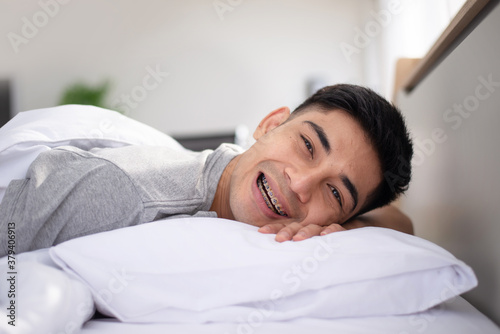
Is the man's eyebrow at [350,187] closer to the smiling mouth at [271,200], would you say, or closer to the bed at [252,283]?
the smiling mouth at [271,200]

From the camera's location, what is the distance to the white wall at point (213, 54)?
4.07 m

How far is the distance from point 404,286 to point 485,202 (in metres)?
0.29

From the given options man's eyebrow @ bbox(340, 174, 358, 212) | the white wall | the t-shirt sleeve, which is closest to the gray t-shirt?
the t-shirt sleeve

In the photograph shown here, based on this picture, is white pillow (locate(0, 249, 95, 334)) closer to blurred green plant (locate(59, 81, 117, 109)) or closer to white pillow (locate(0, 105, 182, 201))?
white pillow (locate(0, 105, 182, 201))

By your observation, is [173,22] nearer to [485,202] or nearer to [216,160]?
[216,160]

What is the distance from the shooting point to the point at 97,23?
4016 millimetres

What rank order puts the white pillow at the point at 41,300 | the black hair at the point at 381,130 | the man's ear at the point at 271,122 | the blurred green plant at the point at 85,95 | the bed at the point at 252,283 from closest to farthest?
the white pillow at the point at 41,300
the bed at the point at 252,283
the black hair at the point at 381,130
the man's ear at the point at 271,122
the blurred green plant at the point at 85,95

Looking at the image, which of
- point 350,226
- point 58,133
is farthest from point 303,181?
point 58,133

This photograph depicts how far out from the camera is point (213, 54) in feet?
13.9

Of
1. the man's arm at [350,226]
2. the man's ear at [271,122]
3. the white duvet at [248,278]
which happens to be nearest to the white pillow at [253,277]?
the white duvet at [248,278]

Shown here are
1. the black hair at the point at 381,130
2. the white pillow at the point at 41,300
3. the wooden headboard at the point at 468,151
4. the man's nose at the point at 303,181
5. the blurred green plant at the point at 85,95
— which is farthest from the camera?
the blurred green plant at the point at 85,95

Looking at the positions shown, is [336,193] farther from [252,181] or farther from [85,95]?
[85,95]

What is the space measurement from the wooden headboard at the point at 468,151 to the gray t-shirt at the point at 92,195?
1.97 feet

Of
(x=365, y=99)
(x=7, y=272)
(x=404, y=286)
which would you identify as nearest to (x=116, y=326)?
(x=7, y=272)
